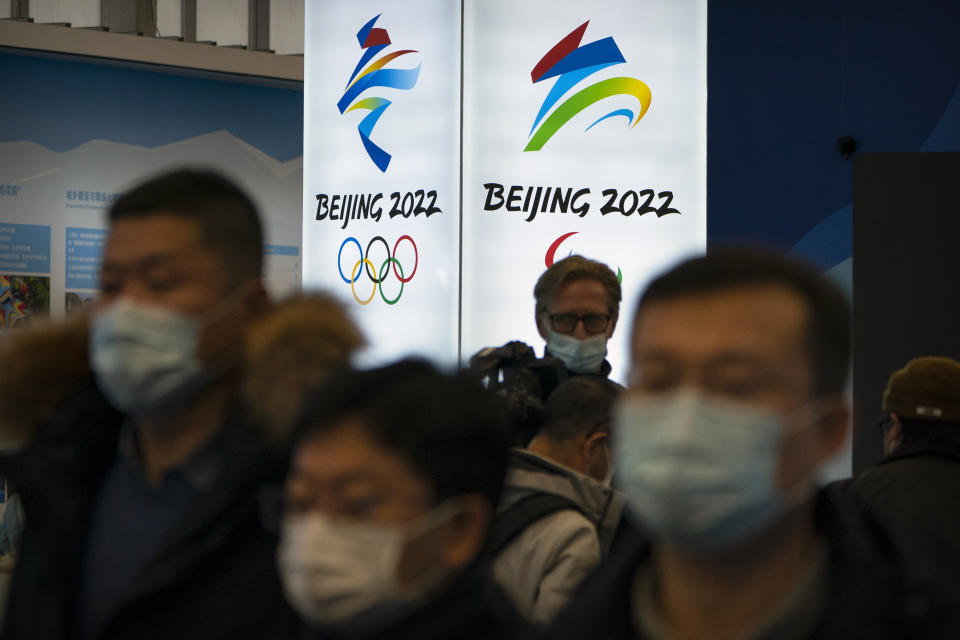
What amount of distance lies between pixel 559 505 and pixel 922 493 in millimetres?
1243

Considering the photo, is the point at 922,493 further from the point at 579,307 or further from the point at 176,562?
the point at 176,562

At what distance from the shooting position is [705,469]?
4.18 feet

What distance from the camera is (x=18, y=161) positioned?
7.19 metres

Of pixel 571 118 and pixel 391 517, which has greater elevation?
pixel 571 118

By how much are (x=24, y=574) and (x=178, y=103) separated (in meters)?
6.43

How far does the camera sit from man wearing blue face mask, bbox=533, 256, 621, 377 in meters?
3.49

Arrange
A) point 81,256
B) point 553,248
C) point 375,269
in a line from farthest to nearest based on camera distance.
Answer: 1. point 81,256
2. point 375,269
3. point 553,248

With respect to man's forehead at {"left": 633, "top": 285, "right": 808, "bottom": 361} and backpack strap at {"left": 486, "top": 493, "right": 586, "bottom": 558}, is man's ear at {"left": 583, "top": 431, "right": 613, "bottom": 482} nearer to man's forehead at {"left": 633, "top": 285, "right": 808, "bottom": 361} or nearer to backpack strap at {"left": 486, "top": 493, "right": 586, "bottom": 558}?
backpack strap at {"left": 486, "top": 493, "right": 586, "bottom": 558}

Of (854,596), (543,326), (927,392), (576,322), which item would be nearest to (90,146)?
(543,326)

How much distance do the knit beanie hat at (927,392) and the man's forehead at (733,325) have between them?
2.23 m

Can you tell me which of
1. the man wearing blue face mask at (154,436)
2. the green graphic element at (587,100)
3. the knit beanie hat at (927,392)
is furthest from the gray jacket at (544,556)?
the green graphic element at (587,100)

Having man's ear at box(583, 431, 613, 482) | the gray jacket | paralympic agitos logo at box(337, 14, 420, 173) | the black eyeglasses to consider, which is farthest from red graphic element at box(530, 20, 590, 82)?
the gray jacket

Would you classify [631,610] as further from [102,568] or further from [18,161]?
[18,161]

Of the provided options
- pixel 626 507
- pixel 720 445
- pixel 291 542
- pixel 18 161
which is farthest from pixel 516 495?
pixel 18 161
